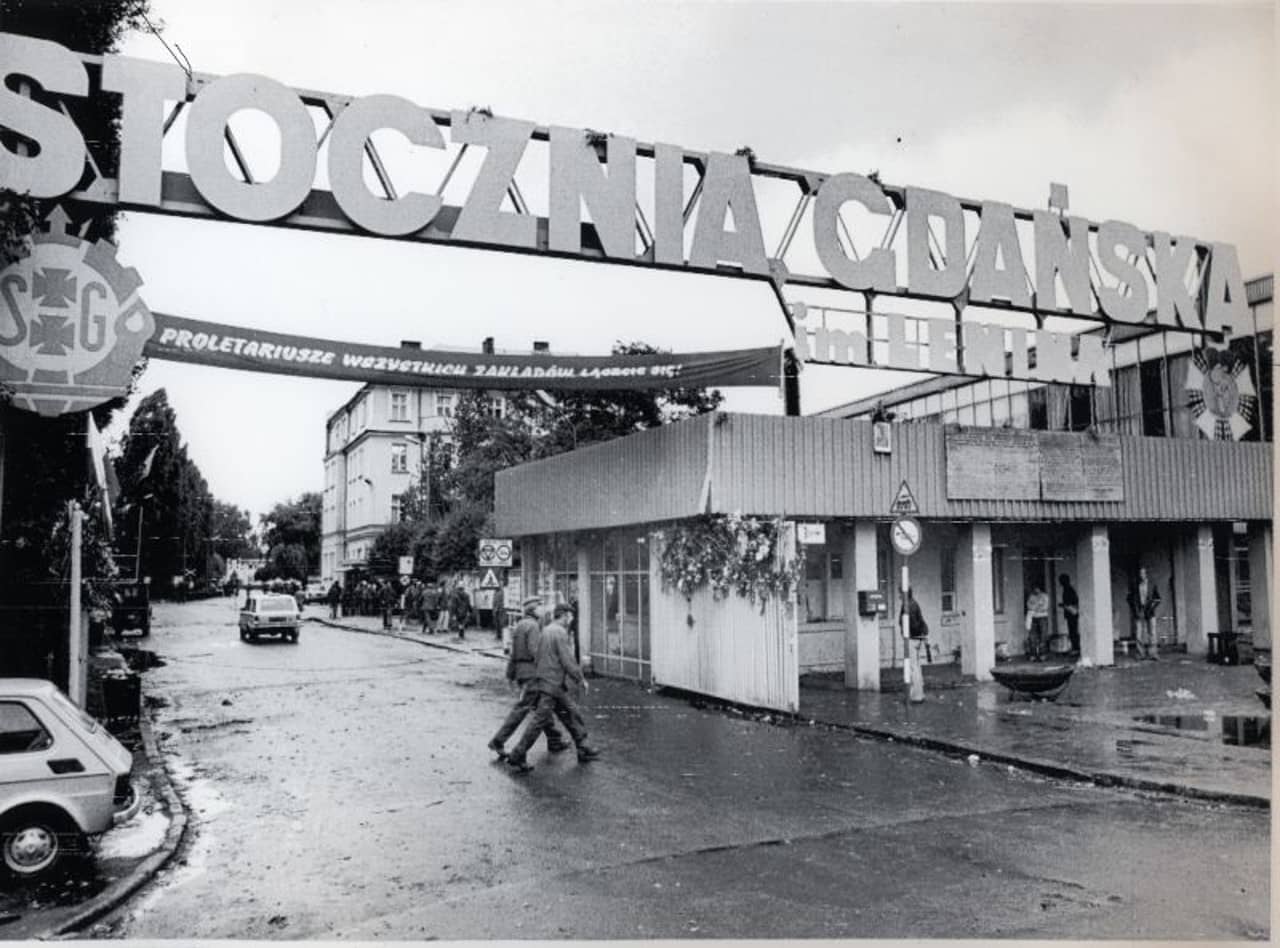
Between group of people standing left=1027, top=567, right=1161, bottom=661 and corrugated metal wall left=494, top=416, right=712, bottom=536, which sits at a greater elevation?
corrugated metal wall left=494, top=416, right=712, bottom=536

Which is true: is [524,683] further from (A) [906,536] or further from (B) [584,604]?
(B) [584,604]

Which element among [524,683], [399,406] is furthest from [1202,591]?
[399,406]

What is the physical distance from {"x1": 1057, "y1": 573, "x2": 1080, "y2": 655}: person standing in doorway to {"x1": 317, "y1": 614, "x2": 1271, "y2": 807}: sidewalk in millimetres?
1903

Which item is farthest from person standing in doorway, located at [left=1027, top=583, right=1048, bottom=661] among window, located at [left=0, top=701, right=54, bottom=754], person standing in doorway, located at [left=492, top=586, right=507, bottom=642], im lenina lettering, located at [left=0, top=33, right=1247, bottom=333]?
window, located at [left=0, top=701, right=54, bottom=754]

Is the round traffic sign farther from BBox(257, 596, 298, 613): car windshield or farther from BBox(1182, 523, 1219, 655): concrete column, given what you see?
BBox(257, 596, 298, 613): car windshield

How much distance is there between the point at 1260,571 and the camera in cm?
2259

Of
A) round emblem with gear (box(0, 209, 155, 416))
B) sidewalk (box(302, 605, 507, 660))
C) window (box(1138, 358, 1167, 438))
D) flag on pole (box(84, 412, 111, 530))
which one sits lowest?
sidewalk (box(302, 605, 507, 660))

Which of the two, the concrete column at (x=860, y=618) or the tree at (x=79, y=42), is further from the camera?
the concrete column at (x=860, y=618)

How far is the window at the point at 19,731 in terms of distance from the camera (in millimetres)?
7168

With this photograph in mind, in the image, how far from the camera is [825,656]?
20.9 meters

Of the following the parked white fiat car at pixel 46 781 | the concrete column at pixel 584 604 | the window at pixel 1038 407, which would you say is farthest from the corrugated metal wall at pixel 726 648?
the window at pixel 1038 407

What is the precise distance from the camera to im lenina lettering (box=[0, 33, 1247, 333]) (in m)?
10.7

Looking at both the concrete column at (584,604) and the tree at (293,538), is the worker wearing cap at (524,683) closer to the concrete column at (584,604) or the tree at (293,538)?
the concrete column at (584,604)

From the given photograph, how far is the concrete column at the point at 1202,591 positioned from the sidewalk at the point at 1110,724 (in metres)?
2.27
